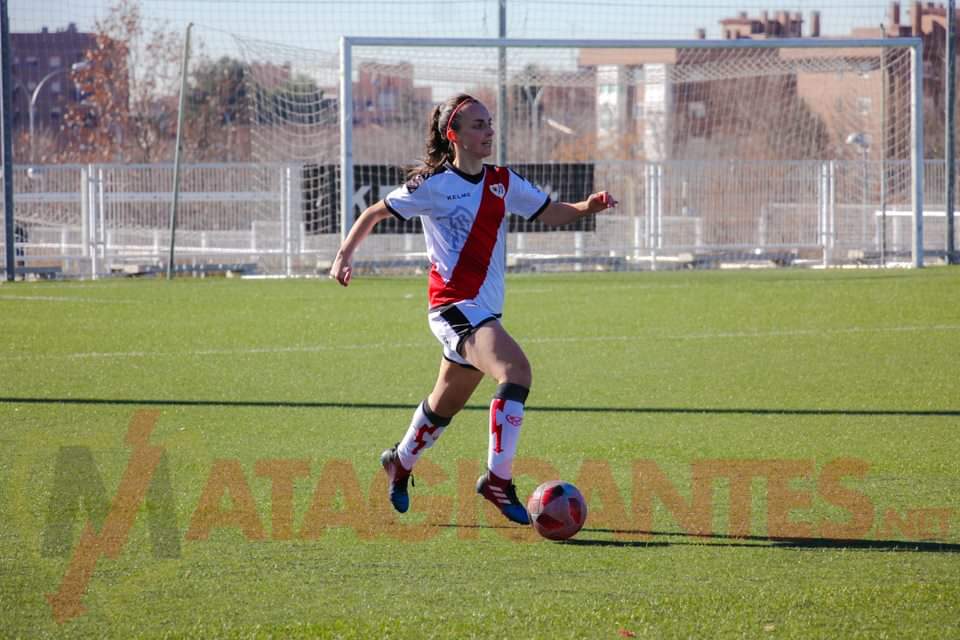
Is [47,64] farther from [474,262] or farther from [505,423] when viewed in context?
[505,423]

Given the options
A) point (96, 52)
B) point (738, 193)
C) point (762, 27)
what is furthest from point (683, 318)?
point (96, 52)

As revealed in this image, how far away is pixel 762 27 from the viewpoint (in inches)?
1324

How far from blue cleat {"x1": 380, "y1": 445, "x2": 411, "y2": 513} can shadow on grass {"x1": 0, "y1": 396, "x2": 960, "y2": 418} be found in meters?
2.85

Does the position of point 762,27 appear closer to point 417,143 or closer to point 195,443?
point 417,143

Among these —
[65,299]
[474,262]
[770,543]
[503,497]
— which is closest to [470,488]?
[503,497]

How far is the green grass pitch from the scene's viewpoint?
14.4 ft

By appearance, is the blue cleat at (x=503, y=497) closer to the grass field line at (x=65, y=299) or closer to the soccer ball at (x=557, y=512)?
the soccer ball at (x=557, y=512)

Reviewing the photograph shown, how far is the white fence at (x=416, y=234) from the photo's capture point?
78.4 ft

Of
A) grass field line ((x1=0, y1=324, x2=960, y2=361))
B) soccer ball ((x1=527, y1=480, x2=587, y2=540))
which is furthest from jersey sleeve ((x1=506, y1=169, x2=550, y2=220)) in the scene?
grass field line ((x1=0, y1=324, x2=960, y2=361))

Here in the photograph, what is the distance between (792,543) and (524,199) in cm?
210

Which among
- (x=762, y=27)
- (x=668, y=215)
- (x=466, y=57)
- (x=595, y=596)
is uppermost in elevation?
(x=762, y=27)

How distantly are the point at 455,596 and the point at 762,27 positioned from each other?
31000mm

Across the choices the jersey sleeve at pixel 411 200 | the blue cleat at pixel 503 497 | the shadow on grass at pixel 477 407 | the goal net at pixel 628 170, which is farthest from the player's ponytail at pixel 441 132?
the goal net at pixel 628 170

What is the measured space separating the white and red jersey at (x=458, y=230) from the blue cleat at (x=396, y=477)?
0.71 metres
